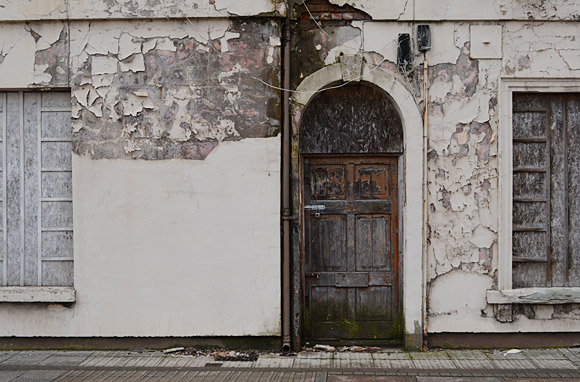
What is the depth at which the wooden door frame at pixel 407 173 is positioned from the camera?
7.22 meters

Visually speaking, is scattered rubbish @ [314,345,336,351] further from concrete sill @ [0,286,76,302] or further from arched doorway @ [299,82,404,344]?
concrete sill @ [0,286,76,302]

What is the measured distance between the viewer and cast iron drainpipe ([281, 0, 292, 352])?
7.20 metres

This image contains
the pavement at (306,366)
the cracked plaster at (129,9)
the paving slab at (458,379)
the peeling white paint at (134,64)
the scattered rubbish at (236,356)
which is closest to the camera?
the paving slab at (458,379)

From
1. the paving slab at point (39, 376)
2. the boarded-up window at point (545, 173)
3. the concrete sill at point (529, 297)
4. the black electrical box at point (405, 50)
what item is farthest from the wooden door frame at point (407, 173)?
the paving slab at point (39, 376)

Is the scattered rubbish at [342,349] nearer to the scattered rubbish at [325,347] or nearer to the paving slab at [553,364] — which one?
the scattered rubbish at [325,347]

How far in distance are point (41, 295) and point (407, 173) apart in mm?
4170

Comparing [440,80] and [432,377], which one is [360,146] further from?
[432,377]

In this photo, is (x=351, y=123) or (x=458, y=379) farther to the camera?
(x=351, y=123)

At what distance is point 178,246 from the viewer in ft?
23.6

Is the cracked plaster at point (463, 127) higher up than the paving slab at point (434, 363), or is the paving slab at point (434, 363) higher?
the cracked plaster at point (463, 127)

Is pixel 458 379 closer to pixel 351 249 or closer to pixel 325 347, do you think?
pixel 325 347

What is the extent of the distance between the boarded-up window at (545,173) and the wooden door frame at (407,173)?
1.11 m

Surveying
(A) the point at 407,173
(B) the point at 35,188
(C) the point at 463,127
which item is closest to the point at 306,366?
(A) the point at 407,173

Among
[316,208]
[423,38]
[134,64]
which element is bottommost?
[316,208]
